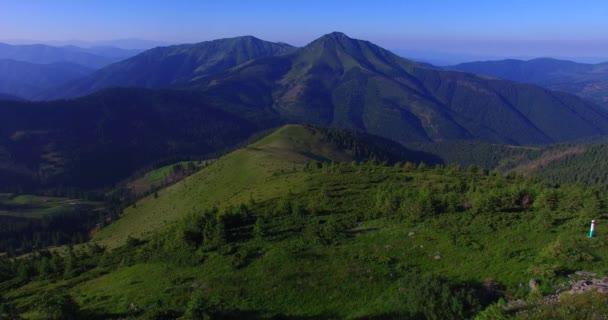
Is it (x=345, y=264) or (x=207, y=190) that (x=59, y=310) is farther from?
(x=207, y=190)

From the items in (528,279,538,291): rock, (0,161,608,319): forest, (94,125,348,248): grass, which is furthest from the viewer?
(94,125,348,248): grass

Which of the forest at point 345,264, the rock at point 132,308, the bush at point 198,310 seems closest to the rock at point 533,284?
the forest at point 345,264

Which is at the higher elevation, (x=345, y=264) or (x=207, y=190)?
(x=345, y=264)

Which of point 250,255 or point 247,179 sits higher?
point 250,255

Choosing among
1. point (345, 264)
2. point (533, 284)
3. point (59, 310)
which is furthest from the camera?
point (345, 264)

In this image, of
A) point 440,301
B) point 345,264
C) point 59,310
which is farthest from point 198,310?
point 440,301

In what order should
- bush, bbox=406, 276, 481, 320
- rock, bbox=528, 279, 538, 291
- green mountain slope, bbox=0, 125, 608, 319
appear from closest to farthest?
bush, bbox=406, 276, 481, 320, rock, bbox=528, 279, 538, 291, green mountain slope, bbox=0, 125, 608, 319

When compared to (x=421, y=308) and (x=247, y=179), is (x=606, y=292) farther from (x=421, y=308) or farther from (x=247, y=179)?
(x=247, y=179)

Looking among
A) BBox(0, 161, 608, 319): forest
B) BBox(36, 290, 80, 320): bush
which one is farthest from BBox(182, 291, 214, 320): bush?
BBox(36, 290, 80, 320): bush

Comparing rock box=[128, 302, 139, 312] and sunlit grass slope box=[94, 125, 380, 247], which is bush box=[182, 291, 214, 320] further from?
sunlit grass slope box=[94, 125, 380, 247]

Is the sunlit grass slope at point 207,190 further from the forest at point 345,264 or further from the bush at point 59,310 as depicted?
the bush at point 59,310

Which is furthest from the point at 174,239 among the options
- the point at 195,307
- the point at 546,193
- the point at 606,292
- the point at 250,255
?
the point at 546,193
